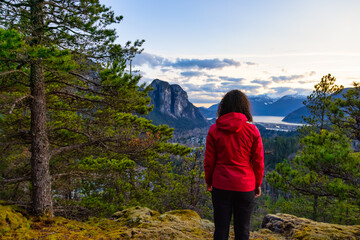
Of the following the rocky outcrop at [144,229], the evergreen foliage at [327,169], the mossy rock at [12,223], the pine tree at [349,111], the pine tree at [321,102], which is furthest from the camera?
the pine tree at [321,102]

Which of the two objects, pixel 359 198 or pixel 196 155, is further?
pixel 196 155

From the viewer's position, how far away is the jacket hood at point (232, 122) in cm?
219

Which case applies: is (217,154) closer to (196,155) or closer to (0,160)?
(0,160)

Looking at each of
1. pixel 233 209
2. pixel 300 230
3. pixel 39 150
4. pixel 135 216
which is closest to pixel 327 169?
pixel 300 230

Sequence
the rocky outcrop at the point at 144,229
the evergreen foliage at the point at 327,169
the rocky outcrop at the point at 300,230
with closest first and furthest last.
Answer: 1. the rocky outcrop at the point at 144,229
2. the rocky outcrop at the point at 300,230
3. the evergreen foliage at the point at 327,169

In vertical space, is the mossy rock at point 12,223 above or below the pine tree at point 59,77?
below

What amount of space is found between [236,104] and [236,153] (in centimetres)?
60

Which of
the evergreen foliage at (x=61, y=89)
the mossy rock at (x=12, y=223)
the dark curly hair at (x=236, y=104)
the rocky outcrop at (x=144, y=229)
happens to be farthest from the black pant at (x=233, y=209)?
the mossy rock at (x=12, y=223)

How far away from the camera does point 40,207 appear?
456cm

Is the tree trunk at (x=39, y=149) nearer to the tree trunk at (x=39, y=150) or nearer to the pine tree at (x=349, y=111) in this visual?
the tree trunk at (x=39, y=150)

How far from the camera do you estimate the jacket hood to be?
2188 millimetres

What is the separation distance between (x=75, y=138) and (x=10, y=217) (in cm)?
296

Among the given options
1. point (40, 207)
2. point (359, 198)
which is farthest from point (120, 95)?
point (359, 198)

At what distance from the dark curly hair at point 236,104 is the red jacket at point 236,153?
0.13 m
